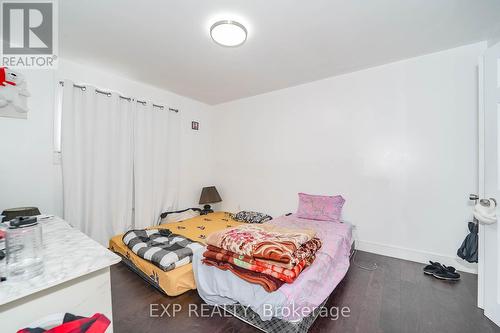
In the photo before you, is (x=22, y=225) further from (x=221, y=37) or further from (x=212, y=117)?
(x=212, y=117)

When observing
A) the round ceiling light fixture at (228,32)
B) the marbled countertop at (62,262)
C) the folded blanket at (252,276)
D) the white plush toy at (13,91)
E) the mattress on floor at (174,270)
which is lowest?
the mattress on floor at (174,270)

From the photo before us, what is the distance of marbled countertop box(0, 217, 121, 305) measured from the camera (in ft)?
2.51

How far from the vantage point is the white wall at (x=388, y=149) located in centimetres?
236

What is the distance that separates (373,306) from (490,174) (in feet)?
4.65

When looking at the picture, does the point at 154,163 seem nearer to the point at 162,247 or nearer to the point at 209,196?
the point at 209,196

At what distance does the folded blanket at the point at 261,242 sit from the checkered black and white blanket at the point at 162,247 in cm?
50

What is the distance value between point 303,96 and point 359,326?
2.98 meters

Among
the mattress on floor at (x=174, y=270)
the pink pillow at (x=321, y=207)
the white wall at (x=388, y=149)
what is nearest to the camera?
the mattress on floor at (x=174, y=270)

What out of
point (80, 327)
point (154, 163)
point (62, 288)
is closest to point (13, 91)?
point (154, 163)

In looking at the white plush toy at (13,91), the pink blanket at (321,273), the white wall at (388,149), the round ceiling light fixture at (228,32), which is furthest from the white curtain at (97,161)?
the pink blanket at (321,273)

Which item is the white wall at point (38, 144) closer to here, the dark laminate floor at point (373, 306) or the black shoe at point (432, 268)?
the dark laminate floor at point (373, 306)

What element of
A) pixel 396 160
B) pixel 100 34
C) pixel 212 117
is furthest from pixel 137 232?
pixel 396 160

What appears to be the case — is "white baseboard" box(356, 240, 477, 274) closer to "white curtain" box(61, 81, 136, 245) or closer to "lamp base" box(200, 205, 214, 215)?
"lamp base" box(200, 205, 214, 215)

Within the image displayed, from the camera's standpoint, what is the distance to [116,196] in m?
3.09
